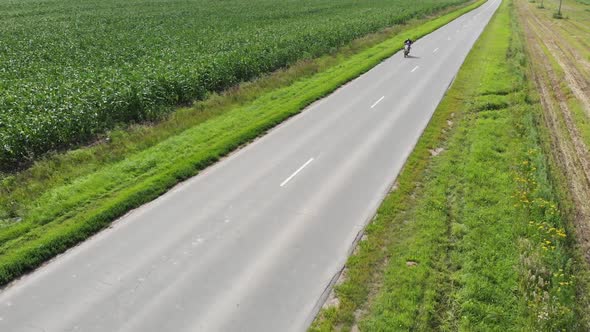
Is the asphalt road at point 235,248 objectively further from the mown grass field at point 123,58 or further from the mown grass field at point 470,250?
the mown grass field at point 123,58

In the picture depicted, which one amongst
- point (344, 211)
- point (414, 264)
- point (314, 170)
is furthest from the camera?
point (314, 170)

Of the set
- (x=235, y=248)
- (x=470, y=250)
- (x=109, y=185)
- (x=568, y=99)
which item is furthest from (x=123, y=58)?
(x=568, y=99)

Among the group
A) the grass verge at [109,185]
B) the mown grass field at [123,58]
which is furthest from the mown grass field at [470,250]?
the mown grass field at [123,58]

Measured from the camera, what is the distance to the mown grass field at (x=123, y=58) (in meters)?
16.8

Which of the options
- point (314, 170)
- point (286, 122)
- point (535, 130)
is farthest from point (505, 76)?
point (314, 170)

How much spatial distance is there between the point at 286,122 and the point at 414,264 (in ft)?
35.8

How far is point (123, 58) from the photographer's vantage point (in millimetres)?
26344

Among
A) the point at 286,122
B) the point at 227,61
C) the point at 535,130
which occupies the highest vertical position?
A: the point at 227,61

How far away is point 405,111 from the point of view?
68.9ft

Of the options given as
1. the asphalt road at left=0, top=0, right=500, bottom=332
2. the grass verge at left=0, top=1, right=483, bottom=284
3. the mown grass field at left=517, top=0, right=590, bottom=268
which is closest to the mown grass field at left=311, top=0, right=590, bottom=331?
the mown grass field at left=517, top=0, right=590, bottom=268

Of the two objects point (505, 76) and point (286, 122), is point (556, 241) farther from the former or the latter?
point (505, 76)

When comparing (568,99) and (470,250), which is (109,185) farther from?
(568,99)

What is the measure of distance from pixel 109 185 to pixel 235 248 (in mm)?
5582

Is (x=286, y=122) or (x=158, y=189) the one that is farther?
(x=286, y=122)
